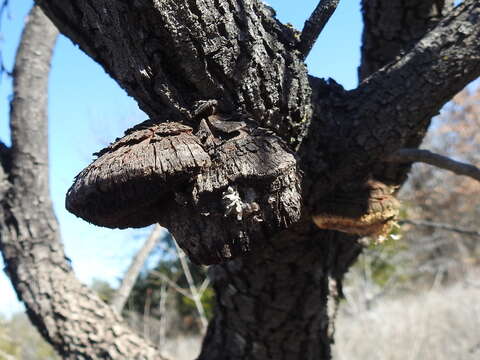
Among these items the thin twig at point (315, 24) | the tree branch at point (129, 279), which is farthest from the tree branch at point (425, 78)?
the tree branch at point (129, 279)

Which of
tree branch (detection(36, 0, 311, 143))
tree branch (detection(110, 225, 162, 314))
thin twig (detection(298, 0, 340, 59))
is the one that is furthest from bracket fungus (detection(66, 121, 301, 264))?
tree branch (detection(110, 225, 162, 314))

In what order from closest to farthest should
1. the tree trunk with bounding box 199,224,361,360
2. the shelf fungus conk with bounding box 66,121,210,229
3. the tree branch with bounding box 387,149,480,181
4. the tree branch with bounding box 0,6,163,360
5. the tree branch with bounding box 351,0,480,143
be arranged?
the shelf fungus conk with bounding box 66,121,210,229
the tree branch with bounding box 351,0,480,143
the tree branch with bounding box 387,149,480,181
the tree trunk with bounding box 199,224,361,360
the tree branch with bounding box 0,6,163,360

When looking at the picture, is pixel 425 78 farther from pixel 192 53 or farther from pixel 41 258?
pixel 41 258

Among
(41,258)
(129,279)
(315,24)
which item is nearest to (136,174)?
(315,24)

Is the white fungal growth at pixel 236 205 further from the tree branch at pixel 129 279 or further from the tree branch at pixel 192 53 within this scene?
the tree branch at pixel 129 279

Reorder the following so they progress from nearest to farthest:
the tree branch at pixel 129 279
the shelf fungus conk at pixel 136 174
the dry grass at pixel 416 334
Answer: the shelf fungus conk at pixel 136 174 → the tree branch at pixel 129 279 → the dry grass at pixel 416 334

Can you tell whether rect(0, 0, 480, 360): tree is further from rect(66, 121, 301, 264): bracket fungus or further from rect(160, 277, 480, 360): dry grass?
rect(160, 277, 480, 360): dry grass

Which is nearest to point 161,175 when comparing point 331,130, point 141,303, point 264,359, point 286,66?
point 286,66
